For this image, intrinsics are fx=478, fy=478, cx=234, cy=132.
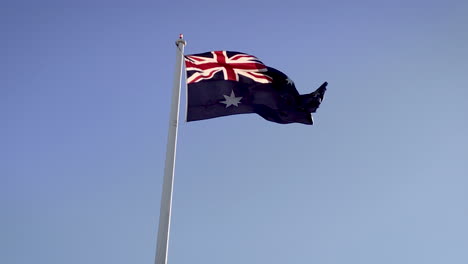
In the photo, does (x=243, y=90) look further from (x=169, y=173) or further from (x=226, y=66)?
(x=169, y=173)

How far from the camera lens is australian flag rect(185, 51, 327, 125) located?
54.3 feet

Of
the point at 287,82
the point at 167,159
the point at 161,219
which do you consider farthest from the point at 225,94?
the point at 161,219

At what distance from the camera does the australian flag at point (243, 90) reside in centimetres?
1655

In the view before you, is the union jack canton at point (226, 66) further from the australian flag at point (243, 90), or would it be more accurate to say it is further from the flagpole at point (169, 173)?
the flagpole at point (169, 173)

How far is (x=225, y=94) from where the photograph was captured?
16938mm

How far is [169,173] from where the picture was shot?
14.1 metres

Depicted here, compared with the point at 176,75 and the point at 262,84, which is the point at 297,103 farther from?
the point at 176,75

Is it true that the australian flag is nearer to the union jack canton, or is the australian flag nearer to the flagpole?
the union jack canton

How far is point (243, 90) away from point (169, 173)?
481 centimetres

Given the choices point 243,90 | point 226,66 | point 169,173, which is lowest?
point 169,173

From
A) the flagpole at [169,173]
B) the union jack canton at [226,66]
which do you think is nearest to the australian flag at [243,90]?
the union jack canton at [226,66]

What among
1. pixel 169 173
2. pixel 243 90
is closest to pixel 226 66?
pixel 243 90

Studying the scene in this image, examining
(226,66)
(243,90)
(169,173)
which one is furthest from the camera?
(226,66)

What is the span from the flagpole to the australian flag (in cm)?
79
